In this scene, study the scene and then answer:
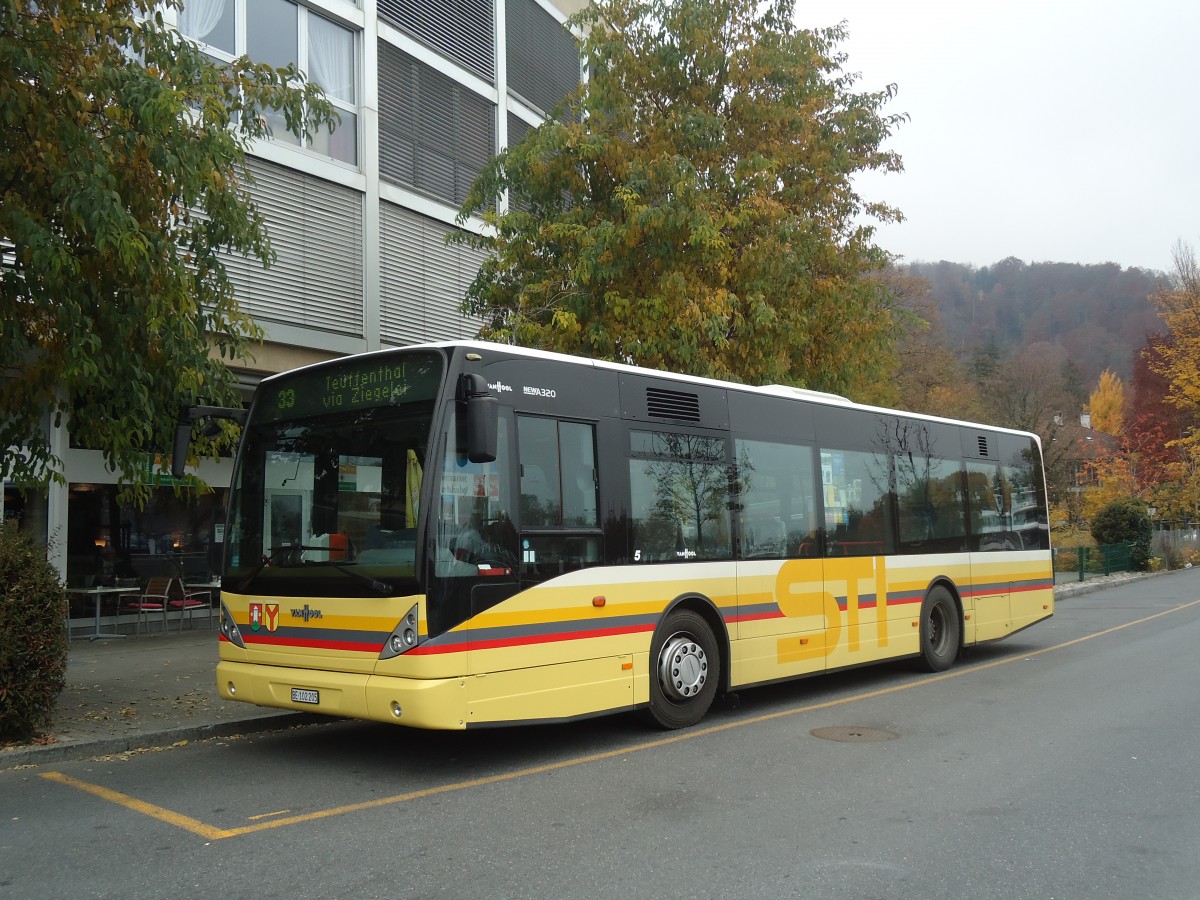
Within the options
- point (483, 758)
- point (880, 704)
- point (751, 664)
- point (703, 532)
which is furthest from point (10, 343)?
point (880, 704)

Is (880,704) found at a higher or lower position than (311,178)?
lower

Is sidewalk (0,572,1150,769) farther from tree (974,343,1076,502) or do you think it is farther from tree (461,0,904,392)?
tree (974,343,1076,502)

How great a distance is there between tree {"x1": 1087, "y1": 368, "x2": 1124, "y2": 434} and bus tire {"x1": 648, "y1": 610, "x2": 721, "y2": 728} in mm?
80200

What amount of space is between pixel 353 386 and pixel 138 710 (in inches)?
157

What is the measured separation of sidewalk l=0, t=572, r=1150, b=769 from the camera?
26.2ft

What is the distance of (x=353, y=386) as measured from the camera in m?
7.70

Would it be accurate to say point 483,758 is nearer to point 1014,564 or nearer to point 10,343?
point 10,343

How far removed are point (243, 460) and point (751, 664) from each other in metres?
4.74

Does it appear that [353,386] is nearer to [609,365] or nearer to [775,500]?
[609,365]

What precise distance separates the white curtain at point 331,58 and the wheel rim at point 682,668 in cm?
1191

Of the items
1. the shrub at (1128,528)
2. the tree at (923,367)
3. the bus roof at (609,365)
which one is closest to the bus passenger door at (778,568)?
the bus roof at (609,365)

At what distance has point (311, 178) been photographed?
53.5 ft

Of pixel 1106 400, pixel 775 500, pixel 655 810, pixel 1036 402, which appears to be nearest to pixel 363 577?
pixel 655 810

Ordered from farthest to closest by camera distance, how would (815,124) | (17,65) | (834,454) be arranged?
(815,124), (834,454), (17,65)
